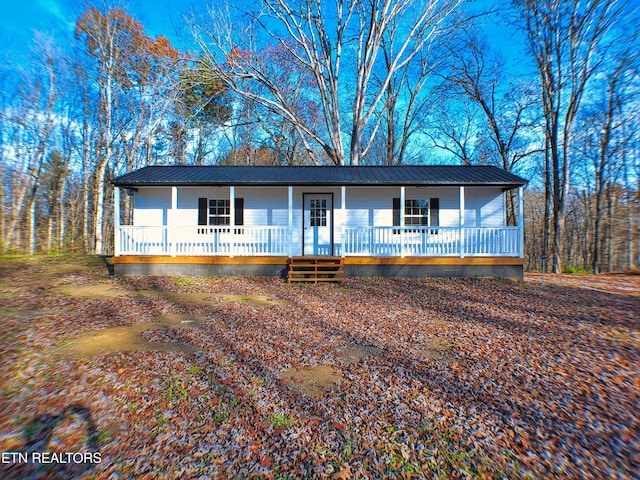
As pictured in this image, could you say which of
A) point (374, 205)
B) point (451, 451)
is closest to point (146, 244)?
point (374, 205)

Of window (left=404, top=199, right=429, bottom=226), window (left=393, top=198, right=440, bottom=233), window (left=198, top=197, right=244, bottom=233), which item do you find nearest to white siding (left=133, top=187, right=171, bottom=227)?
window (left=198, top=197, right=244, bottom=233)

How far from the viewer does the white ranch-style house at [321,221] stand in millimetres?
10188

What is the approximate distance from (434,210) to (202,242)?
874cm

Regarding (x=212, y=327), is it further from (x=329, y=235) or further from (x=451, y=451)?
(x=329, y=235)

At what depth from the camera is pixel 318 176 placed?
1122 cm

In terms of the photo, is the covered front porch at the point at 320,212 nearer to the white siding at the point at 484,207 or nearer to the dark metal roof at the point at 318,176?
the white siding at the point at 484,207

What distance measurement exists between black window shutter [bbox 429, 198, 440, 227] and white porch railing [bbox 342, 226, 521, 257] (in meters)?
1.05

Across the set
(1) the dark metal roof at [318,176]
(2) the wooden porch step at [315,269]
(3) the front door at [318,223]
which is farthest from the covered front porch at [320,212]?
(2) the wooden porch step at [315,269]

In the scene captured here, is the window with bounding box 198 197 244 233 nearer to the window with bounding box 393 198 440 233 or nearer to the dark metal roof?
the dark metal roof

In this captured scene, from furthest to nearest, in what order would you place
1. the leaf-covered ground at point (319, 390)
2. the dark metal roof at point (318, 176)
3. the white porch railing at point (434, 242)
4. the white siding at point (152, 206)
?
the white siding at point (152, 206) < the dark metal roof at point (318, 176) < the white porch railing at point (434, 242) < the leaf-covered ground at point (319, 390)

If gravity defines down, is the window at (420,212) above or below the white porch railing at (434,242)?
above

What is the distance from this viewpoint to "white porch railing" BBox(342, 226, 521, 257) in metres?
10.1

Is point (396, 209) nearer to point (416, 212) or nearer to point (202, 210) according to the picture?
point (416, 212)

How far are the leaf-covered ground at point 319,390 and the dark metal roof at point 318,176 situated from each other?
503 centimetres
